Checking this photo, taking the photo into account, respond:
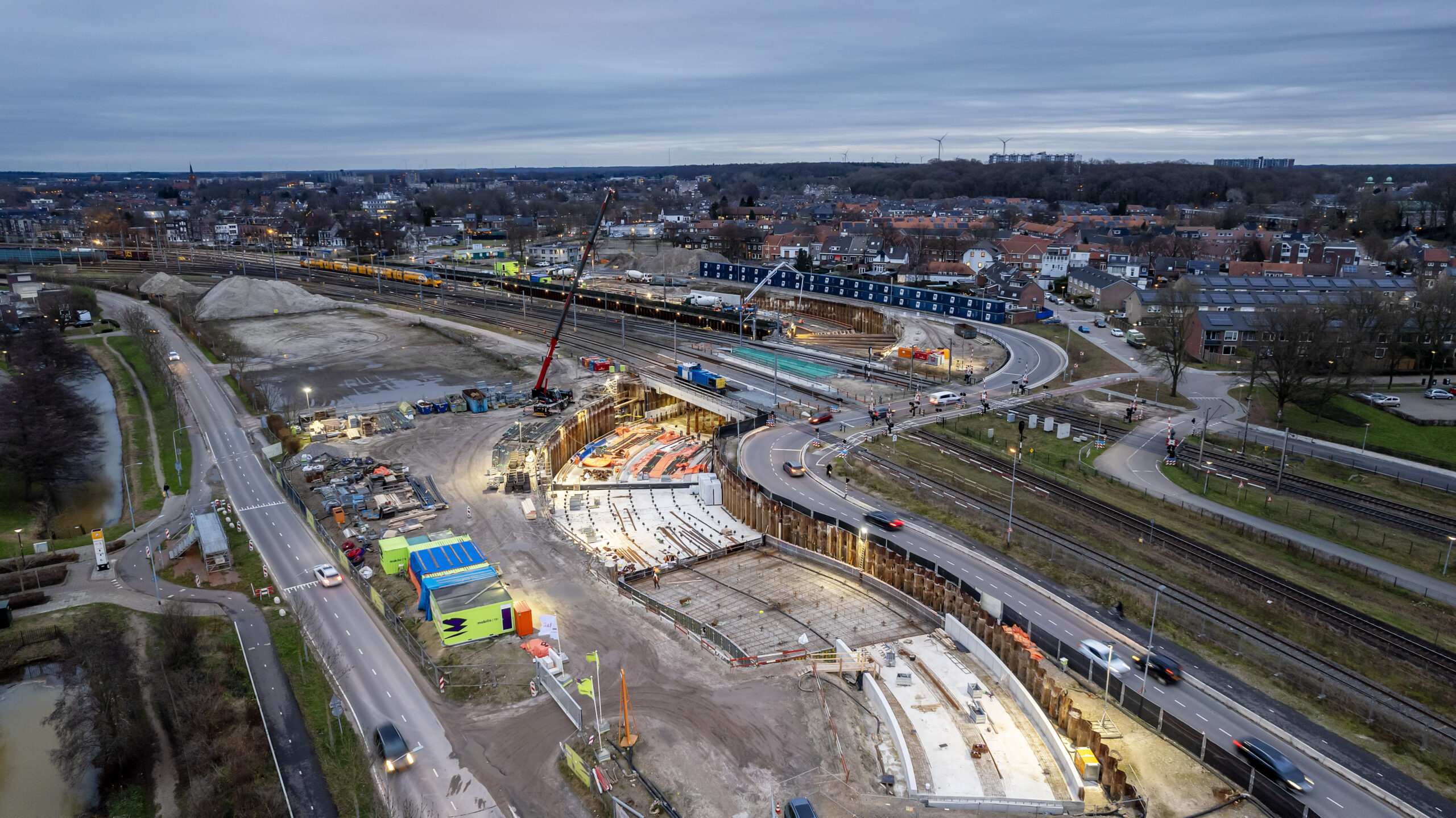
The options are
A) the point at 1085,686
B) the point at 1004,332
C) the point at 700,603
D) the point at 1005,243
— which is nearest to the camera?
the point at 1085,686

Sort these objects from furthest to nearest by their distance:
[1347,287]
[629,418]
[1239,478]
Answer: [1347,287], [629,418], [1239,478]

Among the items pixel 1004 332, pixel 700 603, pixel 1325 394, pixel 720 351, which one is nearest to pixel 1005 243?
pixel 1004 332

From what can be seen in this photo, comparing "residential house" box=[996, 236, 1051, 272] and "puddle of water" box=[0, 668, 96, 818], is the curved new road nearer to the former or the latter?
"puddle of water" box=[0, 668, 96, 818]

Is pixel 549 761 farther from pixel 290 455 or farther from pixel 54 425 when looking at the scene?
pixel 54 425

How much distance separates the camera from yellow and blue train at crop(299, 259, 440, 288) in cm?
13762

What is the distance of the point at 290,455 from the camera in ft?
193

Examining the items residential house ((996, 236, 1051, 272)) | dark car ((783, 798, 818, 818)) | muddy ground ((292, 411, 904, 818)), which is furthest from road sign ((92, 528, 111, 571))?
residential house ((996, 236, 1051, 272))

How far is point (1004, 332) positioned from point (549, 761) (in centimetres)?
7910

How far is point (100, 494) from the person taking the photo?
59.0 meters

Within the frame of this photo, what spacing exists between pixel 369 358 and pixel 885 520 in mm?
68247

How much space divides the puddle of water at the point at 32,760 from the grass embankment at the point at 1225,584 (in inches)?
1620

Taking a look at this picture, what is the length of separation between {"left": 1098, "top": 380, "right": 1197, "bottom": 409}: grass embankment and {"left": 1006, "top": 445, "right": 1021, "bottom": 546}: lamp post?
1888 cm

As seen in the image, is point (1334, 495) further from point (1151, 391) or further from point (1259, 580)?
point (1151, 391)

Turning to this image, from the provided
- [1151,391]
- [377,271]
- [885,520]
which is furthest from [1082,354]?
[377,271]
